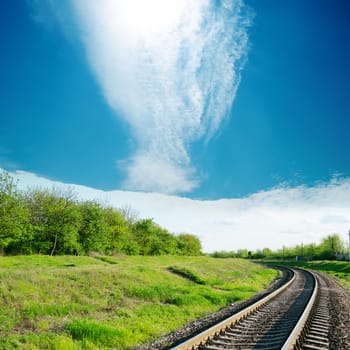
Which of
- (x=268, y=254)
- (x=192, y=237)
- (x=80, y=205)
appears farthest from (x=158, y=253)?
(x=268, y=254)

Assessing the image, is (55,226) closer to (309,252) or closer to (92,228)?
(92,228)

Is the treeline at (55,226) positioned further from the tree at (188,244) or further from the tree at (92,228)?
the tree at (188,244)

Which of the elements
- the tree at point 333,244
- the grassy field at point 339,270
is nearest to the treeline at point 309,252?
the tree at point 333,244

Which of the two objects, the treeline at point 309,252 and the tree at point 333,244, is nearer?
the treeline at point 309,252

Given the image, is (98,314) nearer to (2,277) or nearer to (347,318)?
(2,277)

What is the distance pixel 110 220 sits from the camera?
55094 millimetres

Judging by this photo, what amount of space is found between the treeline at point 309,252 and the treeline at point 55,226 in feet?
223

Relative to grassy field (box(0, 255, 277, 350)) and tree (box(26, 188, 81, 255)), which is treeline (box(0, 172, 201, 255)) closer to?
tree (box(26, 188, 81, 255))

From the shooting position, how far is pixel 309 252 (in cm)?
13112

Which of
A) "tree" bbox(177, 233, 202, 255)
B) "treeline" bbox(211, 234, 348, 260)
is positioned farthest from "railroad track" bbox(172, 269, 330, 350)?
"treeline" bbox(211, 234, 348, 260)

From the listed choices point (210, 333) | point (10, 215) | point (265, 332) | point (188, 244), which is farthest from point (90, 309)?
point (188, 244)

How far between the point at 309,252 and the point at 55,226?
113 m

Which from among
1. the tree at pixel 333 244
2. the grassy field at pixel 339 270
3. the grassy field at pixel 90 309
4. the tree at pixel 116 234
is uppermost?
the tree at pixel 333 244

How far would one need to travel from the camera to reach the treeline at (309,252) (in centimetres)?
10888
